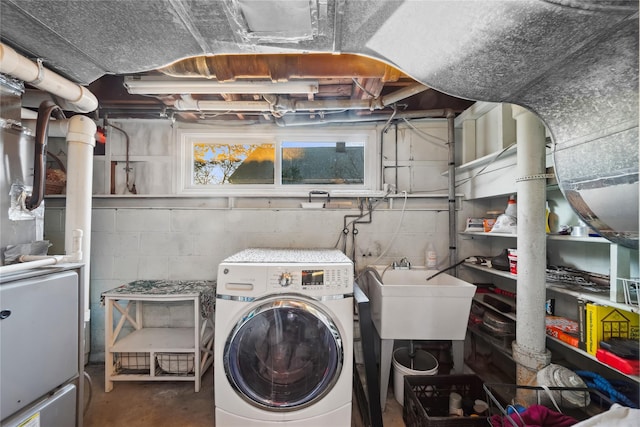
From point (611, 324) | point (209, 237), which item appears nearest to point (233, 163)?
point (209, 237)

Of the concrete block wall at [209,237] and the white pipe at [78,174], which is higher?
the white pipe at [78,174]

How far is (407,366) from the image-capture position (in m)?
1.94

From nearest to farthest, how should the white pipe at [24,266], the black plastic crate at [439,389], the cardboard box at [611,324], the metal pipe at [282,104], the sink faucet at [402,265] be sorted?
the white pipe at [24,266] < the cardboard box at [611,324] < the black plastic crate at [439,389] < the metal pipe at [282,104] < the sink faucet at [402,265]

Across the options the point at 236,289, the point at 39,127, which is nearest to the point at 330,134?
the point at 236,289

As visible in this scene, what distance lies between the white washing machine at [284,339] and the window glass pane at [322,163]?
1217mm

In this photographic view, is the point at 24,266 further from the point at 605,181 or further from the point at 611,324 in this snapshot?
the point at 611,324

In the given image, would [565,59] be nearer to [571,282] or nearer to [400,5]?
[400,5]

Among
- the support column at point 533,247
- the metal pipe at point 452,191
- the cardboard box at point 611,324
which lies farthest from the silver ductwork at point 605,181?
the metal pipe at point 452,191

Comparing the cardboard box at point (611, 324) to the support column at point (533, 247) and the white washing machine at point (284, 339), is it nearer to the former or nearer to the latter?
the support column at point (533, 247)

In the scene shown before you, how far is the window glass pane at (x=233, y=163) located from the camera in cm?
253

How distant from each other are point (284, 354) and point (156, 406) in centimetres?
111

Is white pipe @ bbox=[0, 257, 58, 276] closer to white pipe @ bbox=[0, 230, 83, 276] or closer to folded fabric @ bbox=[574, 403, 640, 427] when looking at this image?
white pipe @ bbox=[0, 230, 83, 276]

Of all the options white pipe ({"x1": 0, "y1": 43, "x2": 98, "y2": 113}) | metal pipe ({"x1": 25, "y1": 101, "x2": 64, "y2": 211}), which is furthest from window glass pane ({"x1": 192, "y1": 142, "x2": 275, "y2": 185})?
metal pipe ({"x1": 25, "y1": 101, "x2": 64, "y2": 211})

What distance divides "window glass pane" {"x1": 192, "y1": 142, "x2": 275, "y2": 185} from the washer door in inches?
55.8
